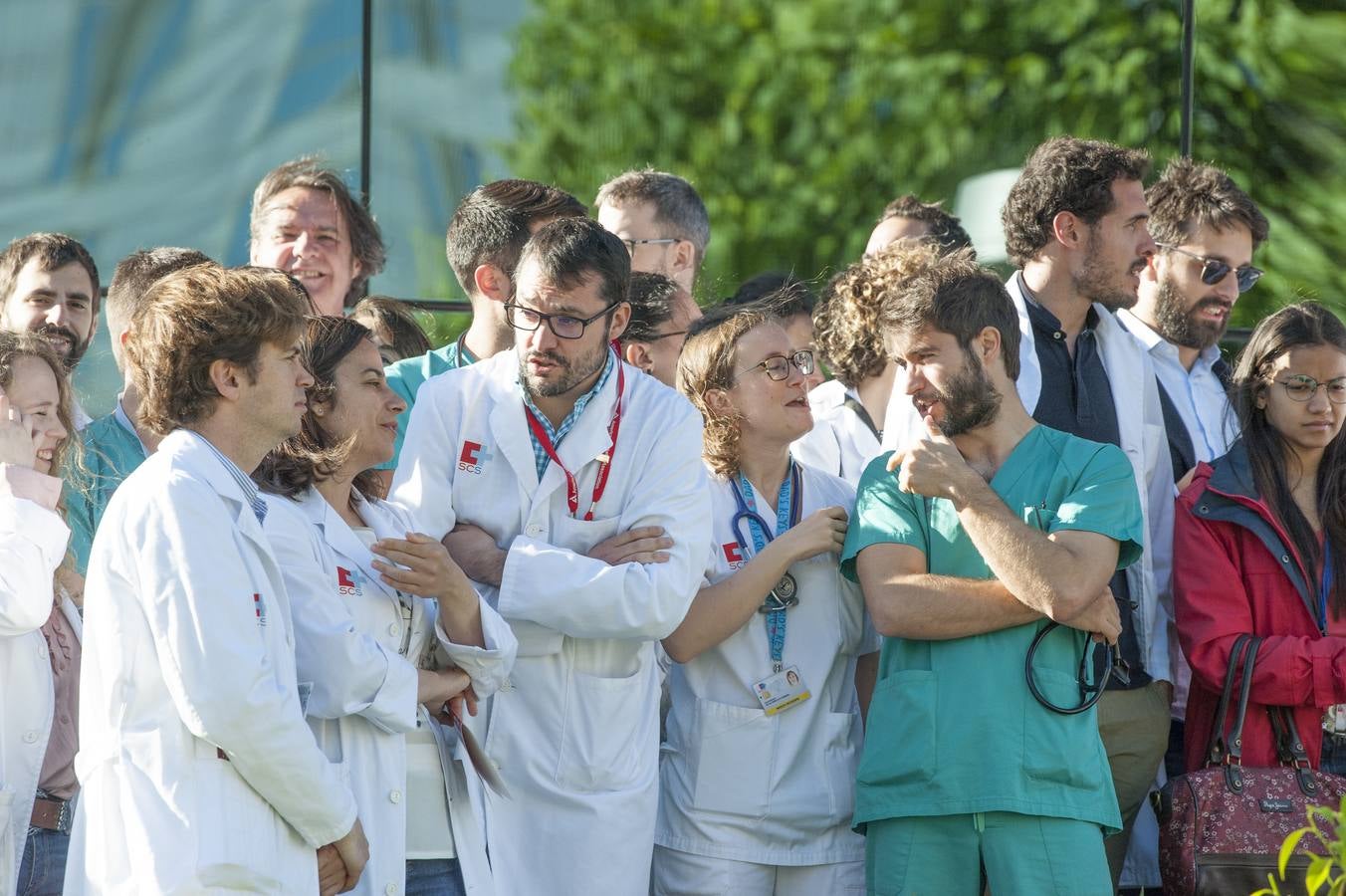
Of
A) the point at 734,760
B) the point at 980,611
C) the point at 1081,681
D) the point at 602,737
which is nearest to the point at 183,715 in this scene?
the point at 602,737

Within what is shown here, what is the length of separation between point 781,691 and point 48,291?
2.44 metres

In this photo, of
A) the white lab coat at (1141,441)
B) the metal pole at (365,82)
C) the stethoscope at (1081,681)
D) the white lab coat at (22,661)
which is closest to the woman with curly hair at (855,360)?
the white lab coat at (1141,441)

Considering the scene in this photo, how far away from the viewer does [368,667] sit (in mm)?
3244

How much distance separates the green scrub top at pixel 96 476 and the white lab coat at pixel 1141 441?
1995 mm

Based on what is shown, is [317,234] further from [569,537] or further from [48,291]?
[569,537]

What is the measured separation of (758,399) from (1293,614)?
1.51 m

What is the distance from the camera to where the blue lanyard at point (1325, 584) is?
4.38 metres

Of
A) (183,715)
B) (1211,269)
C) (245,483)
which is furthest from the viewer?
(1211,269)

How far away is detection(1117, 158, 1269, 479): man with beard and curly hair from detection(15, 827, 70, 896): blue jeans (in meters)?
3.73

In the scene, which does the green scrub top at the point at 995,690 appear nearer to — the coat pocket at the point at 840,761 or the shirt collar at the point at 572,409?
the coat pocket at the point at 840,761

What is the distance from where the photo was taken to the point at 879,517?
4.10 m

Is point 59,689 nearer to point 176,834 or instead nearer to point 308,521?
point 308,521

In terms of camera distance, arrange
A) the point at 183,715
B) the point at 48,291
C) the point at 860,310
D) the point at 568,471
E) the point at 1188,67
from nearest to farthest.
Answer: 1. the point at 183,715
2. the point at 568,471
3. the point at 48,291
4. the point at 860,310
5. the point at 1188,67

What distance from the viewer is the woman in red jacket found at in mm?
4305
